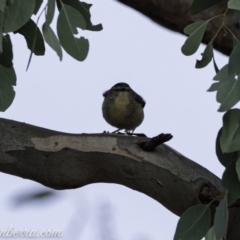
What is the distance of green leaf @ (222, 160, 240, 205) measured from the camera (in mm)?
1686

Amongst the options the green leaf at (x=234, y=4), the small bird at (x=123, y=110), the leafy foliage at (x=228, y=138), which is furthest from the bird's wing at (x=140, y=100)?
the green leaf at (x=234, y=4)

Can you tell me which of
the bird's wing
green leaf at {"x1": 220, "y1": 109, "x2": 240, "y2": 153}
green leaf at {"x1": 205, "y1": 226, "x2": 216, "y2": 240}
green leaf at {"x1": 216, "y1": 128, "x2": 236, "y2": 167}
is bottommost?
the bird's wing

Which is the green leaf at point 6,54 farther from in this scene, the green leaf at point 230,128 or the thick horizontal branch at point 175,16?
the thick horizontal branch at point 175,16

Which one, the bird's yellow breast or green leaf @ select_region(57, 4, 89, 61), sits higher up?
green leaf @ select_region(57, 4, 89, 61)

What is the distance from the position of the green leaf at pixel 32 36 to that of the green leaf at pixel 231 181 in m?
0.68

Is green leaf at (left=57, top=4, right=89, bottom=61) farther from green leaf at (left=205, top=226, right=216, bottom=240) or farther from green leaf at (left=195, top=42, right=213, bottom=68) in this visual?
green leaf at (left=205, top=226, right=216, bottom=240)

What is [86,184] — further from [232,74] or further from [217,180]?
[232,74]

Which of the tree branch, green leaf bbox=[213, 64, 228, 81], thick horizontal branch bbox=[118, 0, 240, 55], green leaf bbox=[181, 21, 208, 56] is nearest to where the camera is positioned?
green leaf bbox=[213, 64, 228, 81]

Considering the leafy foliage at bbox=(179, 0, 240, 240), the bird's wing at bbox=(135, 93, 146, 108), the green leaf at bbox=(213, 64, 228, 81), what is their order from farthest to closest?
the bird's wing at bbox=(135, 93, 146, 108), the green leaf at bbox=(213, 64, 228, 81), the leafy foliage at bbox=(179, 0, 240, 240)

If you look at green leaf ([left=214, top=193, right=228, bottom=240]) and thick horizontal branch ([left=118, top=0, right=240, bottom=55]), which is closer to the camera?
green leaf ([left=214, top=193, right=228, bottom=240])

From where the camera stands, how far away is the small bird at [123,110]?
321 centimetres

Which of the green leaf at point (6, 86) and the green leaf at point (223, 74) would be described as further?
the green leaf at point (6, 86)

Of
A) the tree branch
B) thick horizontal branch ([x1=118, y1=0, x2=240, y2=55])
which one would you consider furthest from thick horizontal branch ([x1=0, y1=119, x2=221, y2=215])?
thick horizontal branch ([x1=118, y1=0, x2=240, y2=55])

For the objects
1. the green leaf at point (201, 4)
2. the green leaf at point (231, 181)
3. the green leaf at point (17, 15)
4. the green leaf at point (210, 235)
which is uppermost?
the green leaf at point (201, 4)
